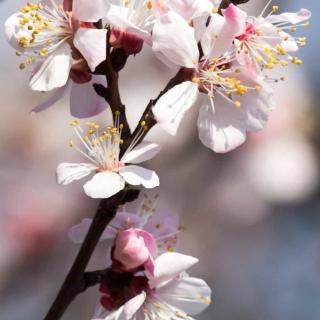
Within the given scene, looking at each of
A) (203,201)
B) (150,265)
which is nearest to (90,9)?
(150,265)

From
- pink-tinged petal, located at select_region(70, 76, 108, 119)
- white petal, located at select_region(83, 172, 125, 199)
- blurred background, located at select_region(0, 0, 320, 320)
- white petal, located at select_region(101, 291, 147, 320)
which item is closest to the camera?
white petal, located at select_region(83, 172, 125, 199)

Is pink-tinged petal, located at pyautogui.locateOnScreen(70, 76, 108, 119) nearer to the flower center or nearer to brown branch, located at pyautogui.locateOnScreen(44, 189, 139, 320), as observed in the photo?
the flower center

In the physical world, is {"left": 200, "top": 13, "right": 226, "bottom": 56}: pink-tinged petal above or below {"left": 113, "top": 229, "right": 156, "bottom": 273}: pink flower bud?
above

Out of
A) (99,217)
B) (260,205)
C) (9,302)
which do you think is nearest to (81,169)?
(99,217)

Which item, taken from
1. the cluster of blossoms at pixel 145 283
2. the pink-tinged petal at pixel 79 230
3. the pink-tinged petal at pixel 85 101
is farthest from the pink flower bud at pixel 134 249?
the pink-tinged petal at pixel 85 101

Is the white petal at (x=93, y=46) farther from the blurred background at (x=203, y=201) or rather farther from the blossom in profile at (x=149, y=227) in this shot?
the blurred background at (x=203, y=201)

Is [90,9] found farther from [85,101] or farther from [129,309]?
[129,309]

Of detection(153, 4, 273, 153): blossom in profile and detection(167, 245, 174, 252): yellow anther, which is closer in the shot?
detection(153, 4, 273, 153): blossom in profile

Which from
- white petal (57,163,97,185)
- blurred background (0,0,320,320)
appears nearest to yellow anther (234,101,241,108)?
white petal (57,163,97,185)
